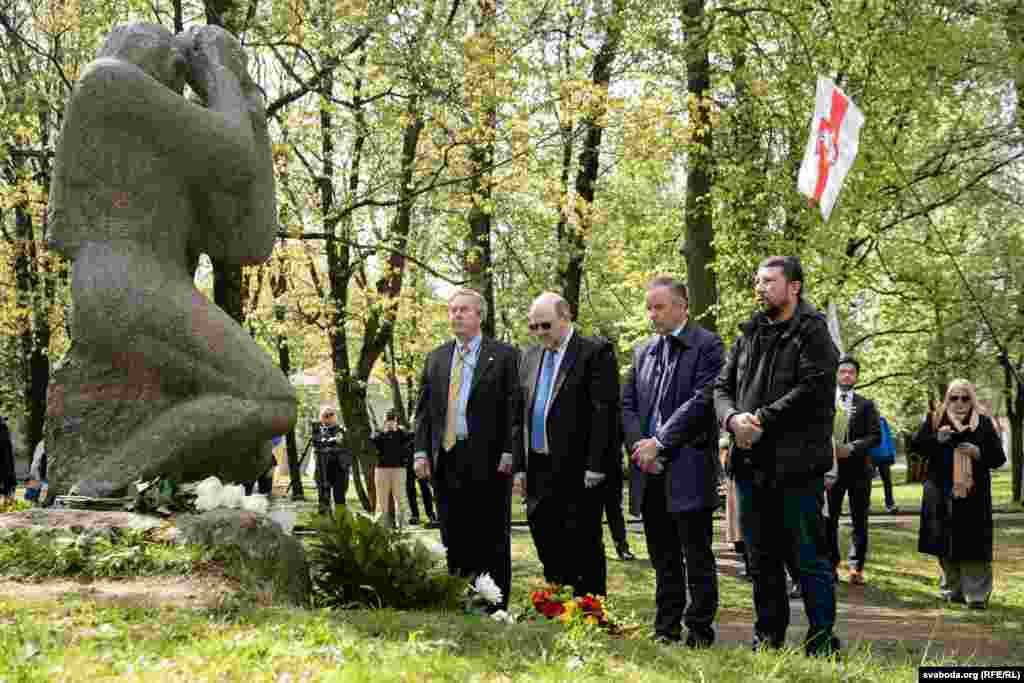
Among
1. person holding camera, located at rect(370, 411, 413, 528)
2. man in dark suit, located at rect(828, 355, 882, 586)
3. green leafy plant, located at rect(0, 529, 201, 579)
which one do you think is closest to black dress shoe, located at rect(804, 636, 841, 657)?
green leafy plant, located at rect(0, 529, 201, 579)

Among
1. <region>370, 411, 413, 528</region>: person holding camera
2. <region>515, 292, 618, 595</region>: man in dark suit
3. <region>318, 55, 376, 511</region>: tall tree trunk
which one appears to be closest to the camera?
<region>515, 292, 618, 595</region>: man in dark suit

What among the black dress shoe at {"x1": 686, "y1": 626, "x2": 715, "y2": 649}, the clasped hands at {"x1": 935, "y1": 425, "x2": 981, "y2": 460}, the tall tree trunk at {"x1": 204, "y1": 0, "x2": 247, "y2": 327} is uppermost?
the tall tree trunk at {"x1": 204, "y1": 0, "x2": 247, "y2": 327}

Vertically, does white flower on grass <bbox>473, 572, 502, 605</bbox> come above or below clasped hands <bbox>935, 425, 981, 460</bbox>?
A: below

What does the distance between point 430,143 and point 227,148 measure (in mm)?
11766

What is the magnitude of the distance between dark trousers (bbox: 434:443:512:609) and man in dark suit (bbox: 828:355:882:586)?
4426 millimetres

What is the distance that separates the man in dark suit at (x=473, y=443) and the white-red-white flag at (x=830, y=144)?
4.22 m

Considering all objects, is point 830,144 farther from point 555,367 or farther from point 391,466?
point 391,466

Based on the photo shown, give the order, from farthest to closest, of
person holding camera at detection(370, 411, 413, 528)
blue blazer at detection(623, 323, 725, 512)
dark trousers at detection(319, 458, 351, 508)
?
dark trousers at detection(319, 458, 351, 508)
person holding camera at detection(370, 411, 413, 528)
blue blazer at detection(623, 323, 725, 512)

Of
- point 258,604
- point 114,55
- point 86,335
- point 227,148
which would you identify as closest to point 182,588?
point 258,604

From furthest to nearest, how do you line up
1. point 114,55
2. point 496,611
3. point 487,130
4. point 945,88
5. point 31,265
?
point 31,265 → point 945,88 → point 487,130 → point 114,55 → point 496,611

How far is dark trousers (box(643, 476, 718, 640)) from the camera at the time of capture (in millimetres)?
5891

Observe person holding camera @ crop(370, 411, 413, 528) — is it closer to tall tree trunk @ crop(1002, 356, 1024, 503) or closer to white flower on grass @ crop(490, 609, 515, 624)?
white flower on grass @ crop(490, 609, 515, 624)

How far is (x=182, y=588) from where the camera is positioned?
4723 millimetres

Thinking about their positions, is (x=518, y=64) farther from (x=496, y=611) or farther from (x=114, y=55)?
(x=496, y=611)
